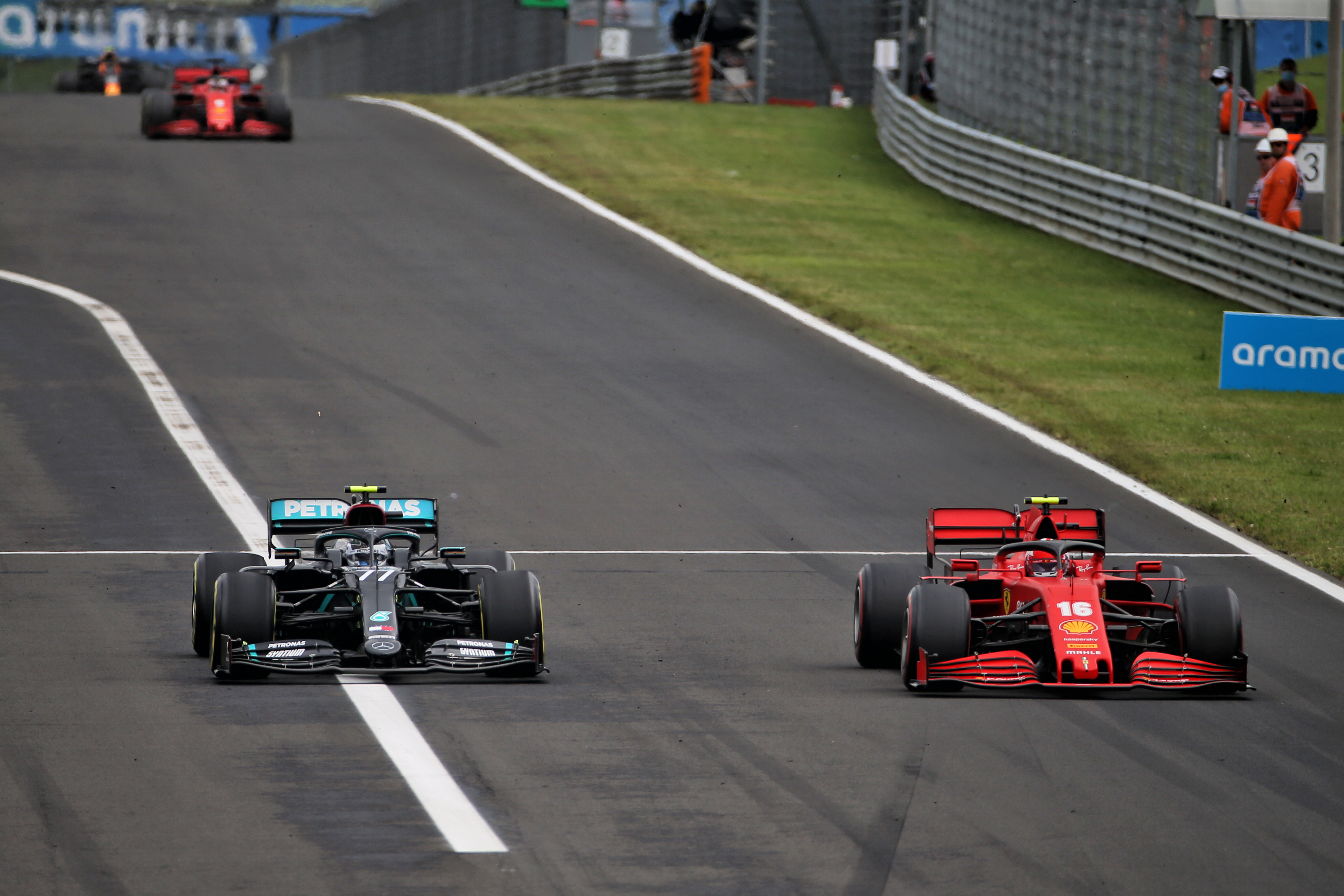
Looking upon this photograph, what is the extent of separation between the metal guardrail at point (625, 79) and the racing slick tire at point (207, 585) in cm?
3222

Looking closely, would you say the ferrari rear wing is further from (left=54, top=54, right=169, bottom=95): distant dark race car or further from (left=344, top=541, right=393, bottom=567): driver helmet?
(left=54, top=54, right=169, bottom=95): distant dark race car

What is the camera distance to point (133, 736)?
870cm

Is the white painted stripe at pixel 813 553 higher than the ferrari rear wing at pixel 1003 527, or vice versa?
the ferrari rear wing at pixel 1003 527

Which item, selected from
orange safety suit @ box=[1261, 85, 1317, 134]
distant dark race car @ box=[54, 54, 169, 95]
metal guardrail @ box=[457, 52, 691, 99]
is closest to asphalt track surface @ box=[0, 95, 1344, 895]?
orange safety suit @ box=[1261, 85, 1317, 134]

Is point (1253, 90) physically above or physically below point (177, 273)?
above

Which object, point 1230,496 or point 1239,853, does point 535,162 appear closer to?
point 1230,496

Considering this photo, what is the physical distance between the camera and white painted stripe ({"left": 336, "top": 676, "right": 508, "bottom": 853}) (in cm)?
725

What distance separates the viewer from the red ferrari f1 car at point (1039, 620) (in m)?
9.90

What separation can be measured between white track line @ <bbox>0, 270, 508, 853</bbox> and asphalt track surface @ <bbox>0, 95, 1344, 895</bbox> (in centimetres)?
10

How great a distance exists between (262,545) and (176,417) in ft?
14.8

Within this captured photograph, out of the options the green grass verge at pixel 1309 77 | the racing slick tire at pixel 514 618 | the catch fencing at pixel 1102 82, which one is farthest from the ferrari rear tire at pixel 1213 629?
the green grass verge at pixel 1309 77

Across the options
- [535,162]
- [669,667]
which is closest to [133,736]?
[669,667]

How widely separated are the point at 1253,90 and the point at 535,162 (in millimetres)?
11532

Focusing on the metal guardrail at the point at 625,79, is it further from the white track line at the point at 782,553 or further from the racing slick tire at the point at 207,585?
the racing slick tire at the point at 207,585
